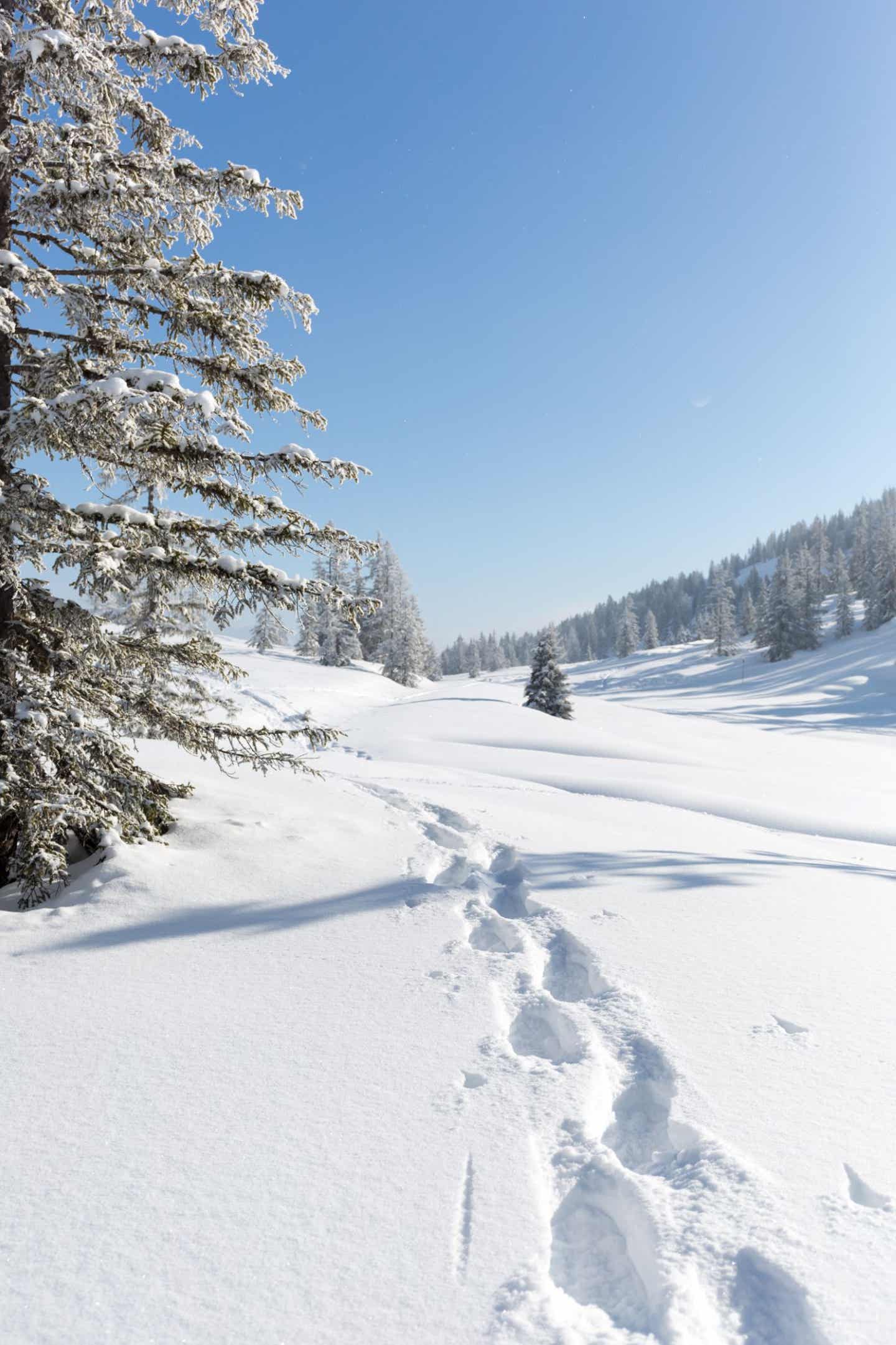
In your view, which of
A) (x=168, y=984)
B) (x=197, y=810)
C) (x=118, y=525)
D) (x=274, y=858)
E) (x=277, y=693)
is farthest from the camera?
(x=277, y=693)

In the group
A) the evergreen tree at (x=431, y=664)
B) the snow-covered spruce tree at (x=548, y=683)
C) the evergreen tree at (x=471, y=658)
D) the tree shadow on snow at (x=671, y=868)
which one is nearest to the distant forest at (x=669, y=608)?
the evergreen tree at (x=471, y=658)

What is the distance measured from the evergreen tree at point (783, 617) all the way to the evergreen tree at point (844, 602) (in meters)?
5.53

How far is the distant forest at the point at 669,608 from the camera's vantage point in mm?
118125

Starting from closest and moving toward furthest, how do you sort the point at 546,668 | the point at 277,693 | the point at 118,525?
the point at 118,525
the point at 277,693
the point at 546,668

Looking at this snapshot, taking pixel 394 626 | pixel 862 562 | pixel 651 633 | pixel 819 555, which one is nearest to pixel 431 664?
pixel 394 626

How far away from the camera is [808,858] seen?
7285 millimetres

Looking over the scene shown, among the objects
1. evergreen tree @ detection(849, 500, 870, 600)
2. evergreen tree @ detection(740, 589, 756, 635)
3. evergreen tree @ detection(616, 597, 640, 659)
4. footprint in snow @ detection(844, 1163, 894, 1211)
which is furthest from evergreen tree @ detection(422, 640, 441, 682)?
footprint in snow @ detection(844, 1163, 894, 1211)

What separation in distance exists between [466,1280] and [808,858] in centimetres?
677

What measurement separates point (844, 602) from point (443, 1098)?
3311 inches

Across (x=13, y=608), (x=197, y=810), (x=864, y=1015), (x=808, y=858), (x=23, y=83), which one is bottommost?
(x=808, y=858)

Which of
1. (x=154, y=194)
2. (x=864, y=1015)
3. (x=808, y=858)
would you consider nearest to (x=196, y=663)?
(x=154, y=194)

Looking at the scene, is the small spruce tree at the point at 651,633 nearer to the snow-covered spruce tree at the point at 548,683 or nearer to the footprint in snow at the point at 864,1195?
the snow-covered spruce tree at the point at 548,683

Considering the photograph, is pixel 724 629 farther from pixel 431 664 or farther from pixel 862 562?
pixel 431 664

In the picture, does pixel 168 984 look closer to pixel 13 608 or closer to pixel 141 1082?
pixel 141 1082
